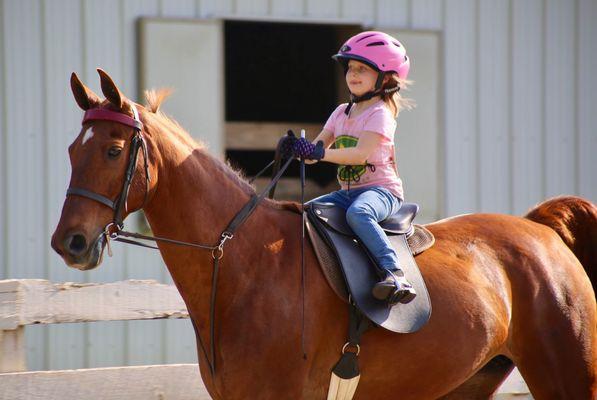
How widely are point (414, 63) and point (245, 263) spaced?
4034mm

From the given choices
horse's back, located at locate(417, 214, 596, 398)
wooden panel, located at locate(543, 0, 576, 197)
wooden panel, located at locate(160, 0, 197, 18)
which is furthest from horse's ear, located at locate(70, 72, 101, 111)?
wooden panel, located at locate(543, 0, 576, 197)

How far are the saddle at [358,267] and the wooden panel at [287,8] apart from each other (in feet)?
11.0

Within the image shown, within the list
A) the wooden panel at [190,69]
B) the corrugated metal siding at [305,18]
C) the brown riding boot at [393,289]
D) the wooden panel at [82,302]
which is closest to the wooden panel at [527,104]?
the corrugated metal siding at [305,18]

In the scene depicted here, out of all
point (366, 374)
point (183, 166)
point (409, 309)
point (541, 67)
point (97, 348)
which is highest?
point (541, 67)

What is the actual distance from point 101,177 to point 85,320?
2.16 metres

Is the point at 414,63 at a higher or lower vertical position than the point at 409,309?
higher

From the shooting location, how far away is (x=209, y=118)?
703 cm

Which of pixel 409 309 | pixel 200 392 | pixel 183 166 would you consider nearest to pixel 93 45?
pixel 200 392

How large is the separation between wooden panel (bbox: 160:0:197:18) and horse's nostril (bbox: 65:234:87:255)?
3.77 meters

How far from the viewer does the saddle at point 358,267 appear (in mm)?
3975

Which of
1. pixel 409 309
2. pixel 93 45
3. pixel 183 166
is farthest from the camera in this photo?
pixel 93 45

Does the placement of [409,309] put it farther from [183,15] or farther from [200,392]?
[183,15]

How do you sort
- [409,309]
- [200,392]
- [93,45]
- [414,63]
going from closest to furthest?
[409,309] → [200,392] → [93,45] → [414,63]

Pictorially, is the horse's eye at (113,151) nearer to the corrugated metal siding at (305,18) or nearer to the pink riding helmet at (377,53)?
the pink riding helmet at (377,53)
